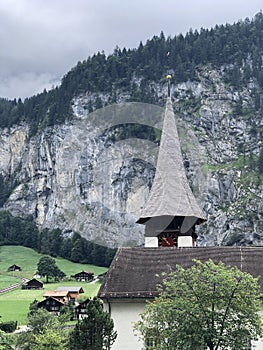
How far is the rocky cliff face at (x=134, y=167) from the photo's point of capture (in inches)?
5566

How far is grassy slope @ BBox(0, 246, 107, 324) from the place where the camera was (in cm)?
6838

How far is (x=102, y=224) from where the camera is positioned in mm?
149375

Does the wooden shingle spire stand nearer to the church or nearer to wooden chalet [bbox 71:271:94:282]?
the church

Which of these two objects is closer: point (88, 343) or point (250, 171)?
point (88, 343)

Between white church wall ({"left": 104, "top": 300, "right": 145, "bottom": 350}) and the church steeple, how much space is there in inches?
291

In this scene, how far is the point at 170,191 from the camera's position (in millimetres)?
33219

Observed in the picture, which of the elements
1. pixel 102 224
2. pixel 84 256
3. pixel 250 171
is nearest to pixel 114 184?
pixel 102 224

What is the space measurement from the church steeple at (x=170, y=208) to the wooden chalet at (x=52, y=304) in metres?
41.3

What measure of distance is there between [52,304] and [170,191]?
145ft

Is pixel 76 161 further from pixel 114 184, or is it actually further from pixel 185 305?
pixel 185 305

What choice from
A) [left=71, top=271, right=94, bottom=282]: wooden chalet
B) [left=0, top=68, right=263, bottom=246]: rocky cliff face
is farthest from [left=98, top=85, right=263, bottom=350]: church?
[left=0, top=68, right=263, bottom=246]: rocky cliff face

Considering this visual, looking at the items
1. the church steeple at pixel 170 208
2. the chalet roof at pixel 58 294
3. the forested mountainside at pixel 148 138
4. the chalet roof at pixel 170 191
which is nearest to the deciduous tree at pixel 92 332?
the church steeple at pixel 170 208

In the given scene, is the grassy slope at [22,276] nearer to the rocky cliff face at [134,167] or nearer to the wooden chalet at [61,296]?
the wooden chalet at [61,296]

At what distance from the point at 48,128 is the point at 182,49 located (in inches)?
2231
